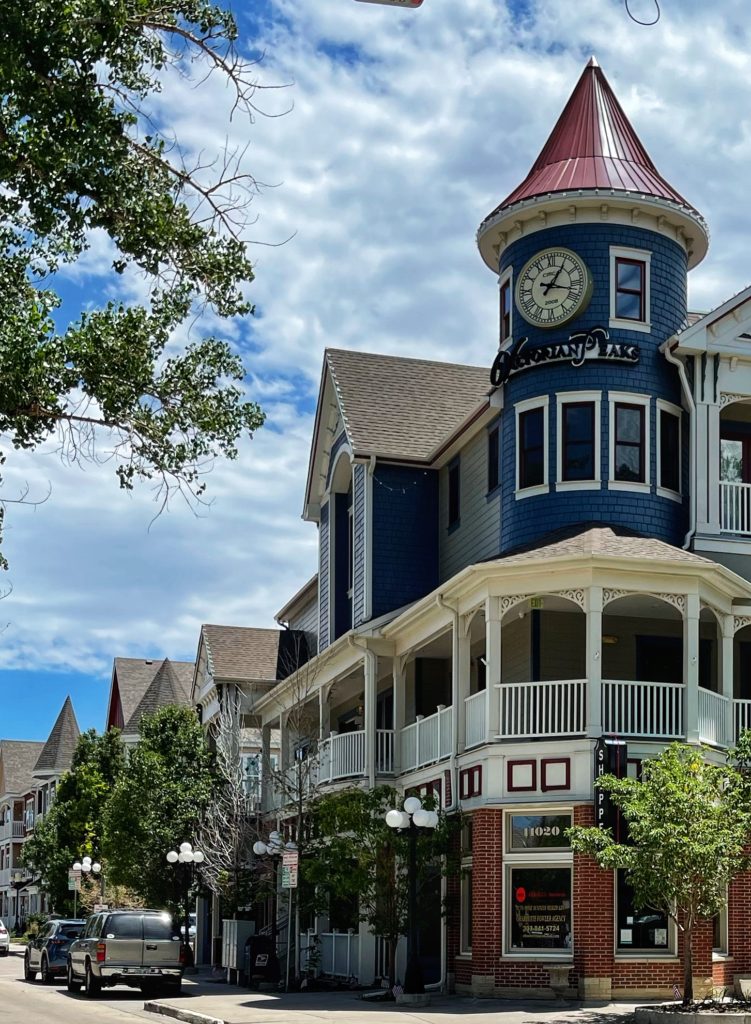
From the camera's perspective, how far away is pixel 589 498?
2864 centimetres

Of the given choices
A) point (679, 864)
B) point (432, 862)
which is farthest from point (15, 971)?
point (679, 864)

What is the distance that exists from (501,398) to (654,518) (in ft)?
13.3

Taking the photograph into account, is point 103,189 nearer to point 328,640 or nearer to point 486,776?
point 486,776

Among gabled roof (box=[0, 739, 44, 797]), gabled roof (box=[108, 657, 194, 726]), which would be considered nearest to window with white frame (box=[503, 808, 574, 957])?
gabled roof (box=[108, 657, 194, 726])

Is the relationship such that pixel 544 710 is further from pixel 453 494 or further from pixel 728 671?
pixel 453 494

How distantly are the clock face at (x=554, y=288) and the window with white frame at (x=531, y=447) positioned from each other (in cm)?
160

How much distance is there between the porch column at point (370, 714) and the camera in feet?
107

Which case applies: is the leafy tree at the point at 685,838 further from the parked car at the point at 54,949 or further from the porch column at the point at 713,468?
the parked car at the point at 54,949

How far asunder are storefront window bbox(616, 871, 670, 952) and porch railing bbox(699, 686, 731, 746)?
2908mm

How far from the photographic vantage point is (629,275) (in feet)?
96.9

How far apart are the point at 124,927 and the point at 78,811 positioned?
35.3 meters

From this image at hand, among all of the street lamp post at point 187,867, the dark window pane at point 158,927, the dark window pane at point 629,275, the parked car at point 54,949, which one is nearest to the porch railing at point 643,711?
the dark window pane at point 629,275

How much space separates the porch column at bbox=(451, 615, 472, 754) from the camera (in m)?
28.3

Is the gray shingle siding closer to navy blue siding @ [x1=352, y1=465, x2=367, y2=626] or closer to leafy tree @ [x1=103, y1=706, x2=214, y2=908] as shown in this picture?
navy blue siding @ [x1=352, y1=465, x2=367, y2=626]
